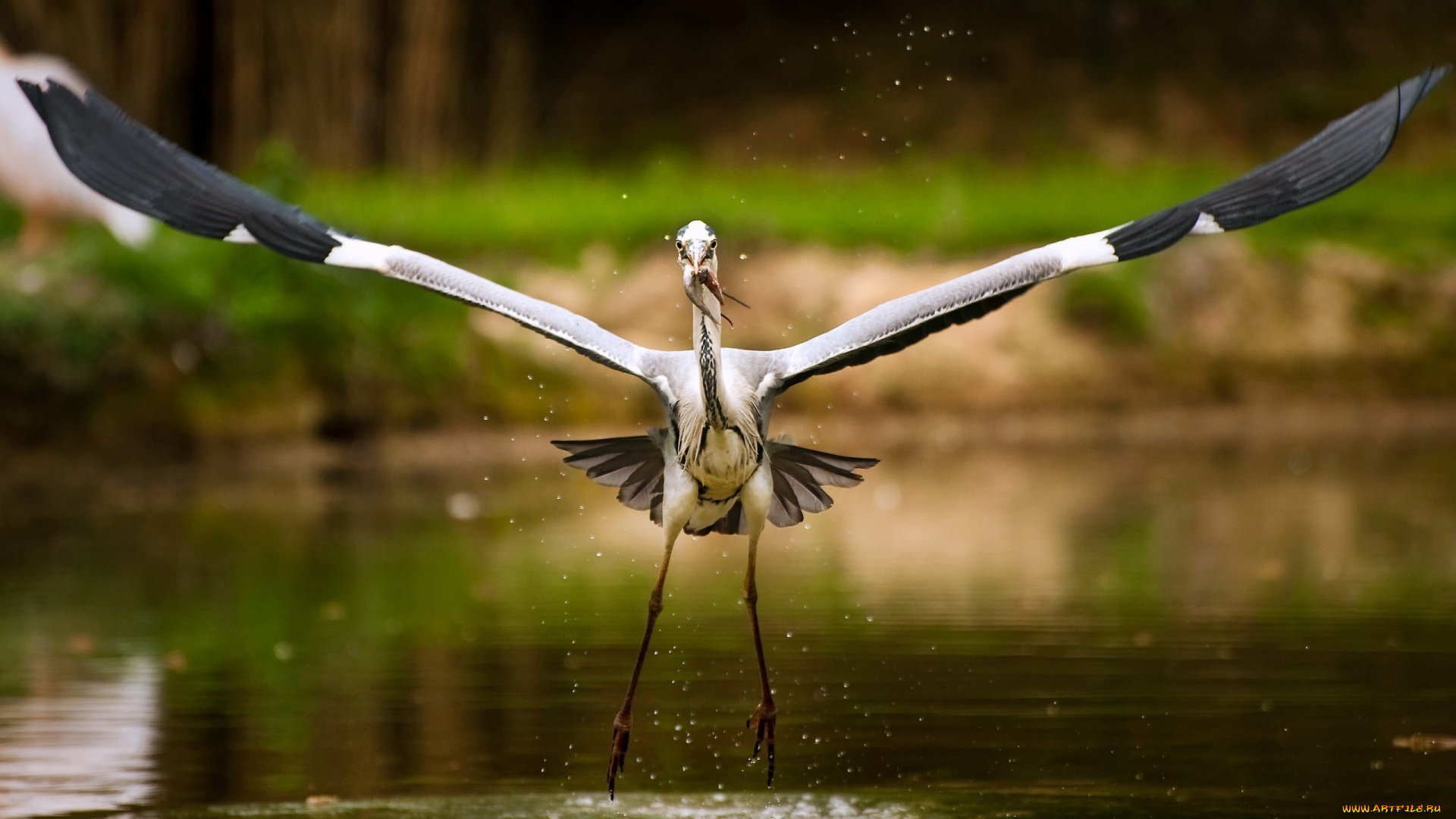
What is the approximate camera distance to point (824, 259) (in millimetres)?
15844

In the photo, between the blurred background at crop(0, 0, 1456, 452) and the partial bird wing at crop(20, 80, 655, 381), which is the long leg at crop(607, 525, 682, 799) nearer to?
the partial bird wing at crop(20, 80, 655, 381)

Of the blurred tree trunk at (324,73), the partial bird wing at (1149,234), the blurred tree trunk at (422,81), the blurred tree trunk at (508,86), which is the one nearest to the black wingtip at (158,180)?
the partial bird wing at (1149,234)

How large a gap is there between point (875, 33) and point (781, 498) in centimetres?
1539

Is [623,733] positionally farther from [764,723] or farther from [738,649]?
[738,649]

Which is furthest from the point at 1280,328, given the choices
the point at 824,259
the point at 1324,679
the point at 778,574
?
the point at 1324,679

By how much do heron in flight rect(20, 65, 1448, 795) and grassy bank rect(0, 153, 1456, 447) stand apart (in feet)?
23.6

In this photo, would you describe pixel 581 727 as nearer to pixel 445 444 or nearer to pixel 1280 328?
pixel 445 444

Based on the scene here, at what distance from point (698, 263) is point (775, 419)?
8.23 m

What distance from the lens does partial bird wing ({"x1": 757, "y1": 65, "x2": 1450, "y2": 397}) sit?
644 centimetres

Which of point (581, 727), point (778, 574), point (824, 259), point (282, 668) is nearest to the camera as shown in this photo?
point (581, 727)

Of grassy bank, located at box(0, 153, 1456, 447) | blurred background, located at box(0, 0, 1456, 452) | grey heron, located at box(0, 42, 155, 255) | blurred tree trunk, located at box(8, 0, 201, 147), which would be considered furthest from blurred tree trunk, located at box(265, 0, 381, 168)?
grey heron, located at box(0, 42, 155, 255)

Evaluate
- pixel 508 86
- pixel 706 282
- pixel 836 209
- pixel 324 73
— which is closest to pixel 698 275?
pixel 706 282

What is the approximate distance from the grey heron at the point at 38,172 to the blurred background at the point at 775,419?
174 mm

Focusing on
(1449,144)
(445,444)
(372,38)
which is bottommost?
(445,444)
